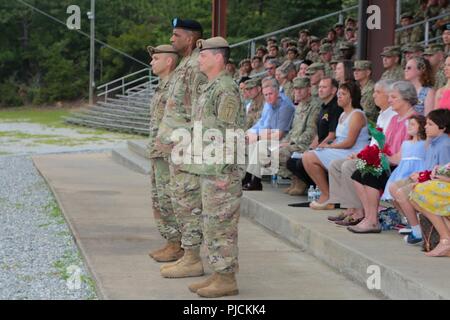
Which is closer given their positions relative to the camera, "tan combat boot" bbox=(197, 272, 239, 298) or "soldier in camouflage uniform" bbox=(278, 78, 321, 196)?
"tan combat boot" bbox=(197, 272, 239, 298)

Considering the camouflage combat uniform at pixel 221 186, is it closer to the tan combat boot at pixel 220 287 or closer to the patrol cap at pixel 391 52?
the tan combat boot at pixel 220 287

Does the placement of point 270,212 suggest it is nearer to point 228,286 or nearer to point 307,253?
point 307,253

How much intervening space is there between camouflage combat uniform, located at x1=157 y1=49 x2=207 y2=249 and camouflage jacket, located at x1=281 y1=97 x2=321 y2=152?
2886 millimetres

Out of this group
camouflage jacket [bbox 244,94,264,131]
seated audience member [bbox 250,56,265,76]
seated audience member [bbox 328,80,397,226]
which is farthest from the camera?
seated audience member [bbox 250,56,265,76]

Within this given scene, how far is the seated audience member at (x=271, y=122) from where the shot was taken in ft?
33.1

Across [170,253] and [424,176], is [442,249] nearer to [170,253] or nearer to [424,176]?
[424,176]

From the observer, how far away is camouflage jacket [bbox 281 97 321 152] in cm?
947

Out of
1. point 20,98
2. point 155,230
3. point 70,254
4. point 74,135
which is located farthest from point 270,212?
point 20,98

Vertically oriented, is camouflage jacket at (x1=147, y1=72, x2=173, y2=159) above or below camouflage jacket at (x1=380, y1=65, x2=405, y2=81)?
below

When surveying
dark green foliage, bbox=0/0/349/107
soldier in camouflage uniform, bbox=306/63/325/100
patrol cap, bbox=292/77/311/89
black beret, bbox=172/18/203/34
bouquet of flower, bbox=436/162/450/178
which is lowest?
bouquet of flower, bbox=436/162/450/178

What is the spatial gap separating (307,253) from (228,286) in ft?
5.75

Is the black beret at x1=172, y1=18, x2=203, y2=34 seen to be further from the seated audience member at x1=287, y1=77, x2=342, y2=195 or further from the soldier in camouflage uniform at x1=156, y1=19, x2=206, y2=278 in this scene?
the seated audience member at x1=287, y1=77, x2=342, y2=195

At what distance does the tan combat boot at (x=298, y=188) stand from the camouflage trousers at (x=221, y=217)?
374cm

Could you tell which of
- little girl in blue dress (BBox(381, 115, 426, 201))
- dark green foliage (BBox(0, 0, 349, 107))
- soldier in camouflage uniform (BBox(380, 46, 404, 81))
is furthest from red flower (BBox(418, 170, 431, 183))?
dark green foliage (BBox(0, 0, 349, 107))
